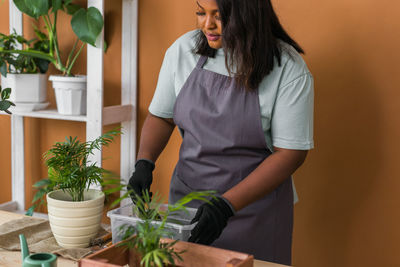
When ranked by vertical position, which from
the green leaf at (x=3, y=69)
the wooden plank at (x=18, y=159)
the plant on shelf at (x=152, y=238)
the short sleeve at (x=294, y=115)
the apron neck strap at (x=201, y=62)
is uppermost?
the apron neck strap at (x=201, y=62)

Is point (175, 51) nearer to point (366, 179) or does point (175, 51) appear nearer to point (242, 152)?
point (242, 152)

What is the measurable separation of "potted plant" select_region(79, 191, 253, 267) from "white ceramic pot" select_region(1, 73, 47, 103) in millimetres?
1524

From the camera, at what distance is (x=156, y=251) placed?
98 centimetres

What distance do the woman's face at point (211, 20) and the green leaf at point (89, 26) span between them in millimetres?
827

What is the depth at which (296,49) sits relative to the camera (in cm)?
170

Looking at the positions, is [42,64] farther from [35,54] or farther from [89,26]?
[89,26]

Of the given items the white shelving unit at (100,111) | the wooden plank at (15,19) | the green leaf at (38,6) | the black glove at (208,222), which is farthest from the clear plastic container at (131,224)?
the wooden plank at (15,19)

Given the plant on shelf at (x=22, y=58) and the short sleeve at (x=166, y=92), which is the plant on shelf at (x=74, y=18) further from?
the short sleeve at (x=166, y=92)

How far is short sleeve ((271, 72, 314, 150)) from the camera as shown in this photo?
159 centimetres

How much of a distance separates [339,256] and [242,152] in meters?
0.88

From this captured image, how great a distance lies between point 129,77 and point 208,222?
4.51ft

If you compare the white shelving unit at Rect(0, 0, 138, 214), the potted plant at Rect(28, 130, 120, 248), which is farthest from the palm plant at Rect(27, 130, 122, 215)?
the white shelving unit at Rect(0, 0, 138, 214)

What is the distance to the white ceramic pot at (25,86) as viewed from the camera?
2461mm

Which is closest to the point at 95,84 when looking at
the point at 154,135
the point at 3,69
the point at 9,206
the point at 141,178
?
the point at 3,69
